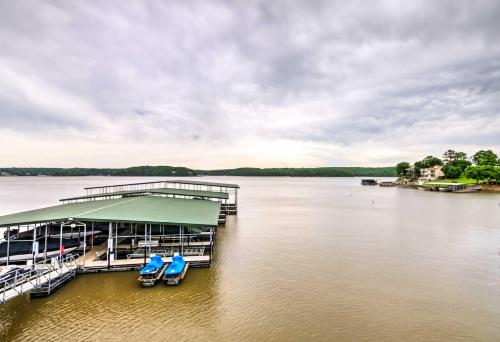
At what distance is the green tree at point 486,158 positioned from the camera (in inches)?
3897

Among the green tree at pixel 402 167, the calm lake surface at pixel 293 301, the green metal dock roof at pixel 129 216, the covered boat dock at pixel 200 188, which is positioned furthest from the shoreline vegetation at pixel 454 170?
the green metal dock roof at pixel 129 216

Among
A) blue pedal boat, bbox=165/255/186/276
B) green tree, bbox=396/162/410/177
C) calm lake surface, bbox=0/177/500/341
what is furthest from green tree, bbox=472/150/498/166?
blue pedal boat, bbox=165/255/186/276

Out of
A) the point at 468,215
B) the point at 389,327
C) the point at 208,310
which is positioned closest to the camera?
the point at 389,327

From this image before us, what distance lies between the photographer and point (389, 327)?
429 inches

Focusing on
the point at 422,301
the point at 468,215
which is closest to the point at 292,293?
the point at 422,301

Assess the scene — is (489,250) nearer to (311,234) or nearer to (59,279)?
(311,234)

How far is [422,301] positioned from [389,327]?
326cm

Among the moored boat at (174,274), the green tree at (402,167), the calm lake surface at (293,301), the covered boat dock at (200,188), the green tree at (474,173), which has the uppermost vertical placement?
the green tree at (402,167)

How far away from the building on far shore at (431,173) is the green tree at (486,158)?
1308cm

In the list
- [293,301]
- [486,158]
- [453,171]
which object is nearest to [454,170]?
[453,171]

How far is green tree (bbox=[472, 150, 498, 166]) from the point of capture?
9899cm

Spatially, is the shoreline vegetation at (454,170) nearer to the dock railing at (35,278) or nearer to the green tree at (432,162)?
the green tree at (432,162)

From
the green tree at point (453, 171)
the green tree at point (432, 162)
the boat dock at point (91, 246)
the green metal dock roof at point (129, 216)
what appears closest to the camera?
the boat dock at point (91, 246)

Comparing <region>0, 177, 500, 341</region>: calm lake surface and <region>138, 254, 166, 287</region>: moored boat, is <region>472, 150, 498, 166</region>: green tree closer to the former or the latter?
<region>0, 177, 500, 341</region>: calm lake surface
